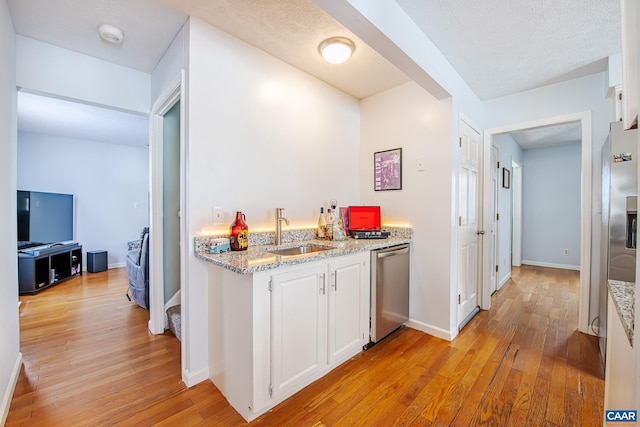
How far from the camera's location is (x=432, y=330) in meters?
2.47

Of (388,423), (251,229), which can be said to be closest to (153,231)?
(251,229)

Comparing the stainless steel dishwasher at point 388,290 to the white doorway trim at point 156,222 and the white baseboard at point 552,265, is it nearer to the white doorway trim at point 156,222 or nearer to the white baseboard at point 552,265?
the white doorway trim at point 156,222

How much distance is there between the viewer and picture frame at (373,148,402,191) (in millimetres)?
2725

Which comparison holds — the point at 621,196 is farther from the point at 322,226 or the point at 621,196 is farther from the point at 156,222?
the point at 156,222

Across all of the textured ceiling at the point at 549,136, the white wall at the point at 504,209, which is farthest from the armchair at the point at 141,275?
the textured ceiling at the point at 549,136

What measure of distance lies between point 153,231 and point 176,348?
103 cm

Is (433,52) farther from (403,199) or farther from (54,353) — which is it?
(54,353)

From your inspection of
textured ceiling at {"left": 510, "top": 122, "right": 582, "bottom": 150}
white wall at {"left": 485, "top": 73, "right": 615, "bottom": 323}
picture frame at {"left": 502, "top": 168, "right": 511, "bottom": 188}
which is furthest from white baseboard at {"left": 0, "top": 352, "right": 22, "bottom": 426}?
textured ceiling at {"left": 510, "top": 122, "right": 582, "bottom": 150}

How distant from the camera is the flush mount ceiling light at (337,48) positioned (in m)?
1.95

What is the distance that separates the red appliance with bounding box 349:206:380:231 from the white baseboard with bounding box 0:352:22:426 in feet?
8.47

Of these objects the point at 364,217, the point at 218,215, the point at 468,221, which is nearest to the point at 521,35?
the point at 468,221

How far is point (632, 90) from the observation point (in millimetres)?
1112

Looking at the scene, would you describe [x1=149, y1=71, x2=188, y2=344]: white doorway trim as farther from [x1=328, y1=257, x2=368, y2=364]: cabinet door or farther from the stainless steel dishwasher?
the stainless steel dishwasher

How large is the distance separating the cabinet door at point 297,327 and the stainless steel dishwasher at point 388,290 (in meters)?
0.57
